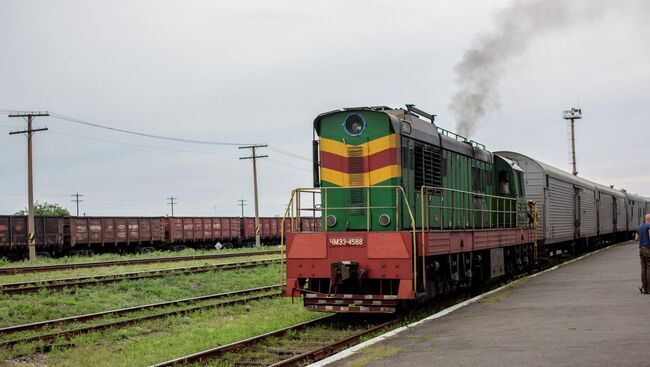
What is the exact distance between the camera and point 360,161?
494 inches

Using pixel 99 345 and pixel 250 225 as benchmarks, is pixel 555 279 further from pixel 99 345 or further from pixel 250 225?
pixel 250 225

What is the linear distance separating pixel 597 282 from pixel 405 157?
21.3ft

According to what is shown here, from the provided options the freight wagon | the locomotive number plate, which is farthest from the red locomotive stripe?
the freight wagon

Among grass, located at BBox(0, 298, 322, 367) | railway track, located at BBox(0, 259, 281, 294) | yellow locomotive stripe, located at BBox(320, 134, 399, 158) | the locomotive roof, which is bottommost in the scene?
grass, located at BBox(0, 298, 322, 367)

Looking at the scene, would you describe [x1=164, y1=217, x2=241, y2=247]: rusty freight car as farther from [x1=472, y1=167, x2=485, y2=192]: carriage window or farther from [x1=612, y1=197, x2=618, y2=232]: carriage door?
[x1=472, y1=167, x2=485, y2=192]: carriage window

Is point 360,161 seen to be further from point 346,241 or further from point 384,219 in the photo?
point 346,241

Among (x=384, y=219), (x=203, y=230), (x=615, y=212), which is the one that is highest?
(x=384, y=219)

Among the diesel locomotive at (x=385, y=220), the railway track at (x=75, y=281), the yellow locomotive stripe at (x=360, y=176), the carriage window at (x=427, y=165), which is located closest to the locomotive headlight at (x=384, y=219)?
the diesel locomotive at (x=385, y=220)

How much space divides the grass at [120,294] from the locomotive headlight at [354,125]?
23.5ft

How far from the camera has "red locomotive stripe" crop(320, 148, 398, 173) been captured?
1226 centimetres

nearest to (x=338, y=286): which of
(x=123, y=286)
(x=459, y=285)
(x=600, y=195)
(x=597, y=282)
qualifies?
(x=459, y=285)

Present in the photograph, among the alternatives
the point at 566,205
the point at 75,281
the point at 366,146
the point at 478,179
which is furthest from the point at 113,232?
the point at 366,146

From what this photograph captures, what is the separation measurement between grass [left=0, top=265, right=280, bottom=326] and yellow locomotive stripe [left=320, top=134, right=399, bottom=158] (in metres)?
6.66

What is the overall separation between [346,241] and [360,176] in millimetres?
1448
